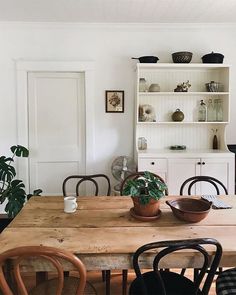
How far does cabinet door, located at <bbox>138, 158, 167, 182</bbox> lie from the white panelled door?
3.07 feet

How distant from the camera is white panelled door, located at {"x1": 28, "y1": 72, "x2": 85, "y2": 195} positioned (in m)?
3.85

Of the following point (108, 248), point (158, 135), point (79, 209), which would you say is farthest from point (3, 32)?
point (108, 248)

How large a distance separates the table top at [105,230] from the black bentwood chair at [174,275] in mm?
87

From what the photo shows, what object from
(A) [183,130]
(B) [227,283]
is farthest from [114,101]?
(B) [227,283]

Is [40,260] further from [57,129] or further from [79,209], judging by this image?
[57,129]

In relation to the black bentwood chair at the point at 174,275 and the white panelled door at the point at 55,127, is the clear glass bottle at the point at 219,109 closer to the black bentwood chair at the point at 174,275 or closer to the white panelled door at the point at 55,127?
the white panelled door at the point at 55,127

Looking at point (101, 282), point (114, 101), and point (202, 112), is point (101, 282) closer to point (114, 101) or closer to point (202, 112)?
point (114, 101)

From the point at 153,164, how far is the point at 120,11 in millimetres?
1907

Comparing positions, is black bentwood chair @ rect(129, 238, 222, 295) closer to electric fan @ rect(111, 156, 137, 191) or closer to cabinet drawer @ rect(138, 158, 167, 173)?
cabinet drawer @ rect(138, 158, 167, 173)

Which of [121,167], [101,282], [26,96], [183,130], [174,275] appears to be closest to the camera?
[174,275]

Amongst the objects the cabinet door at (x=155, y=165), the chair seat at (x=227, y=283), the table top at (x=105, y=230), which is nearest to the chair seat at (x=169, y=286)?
the chair seat at (x=227, y=283)

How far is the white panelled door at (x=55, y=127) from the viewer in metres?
3.85

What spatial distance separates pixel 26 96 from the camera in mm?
3812

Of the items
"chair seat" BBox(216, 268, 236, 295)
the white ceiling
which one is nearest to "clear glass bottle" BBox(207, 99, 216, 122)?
the white ceiling
